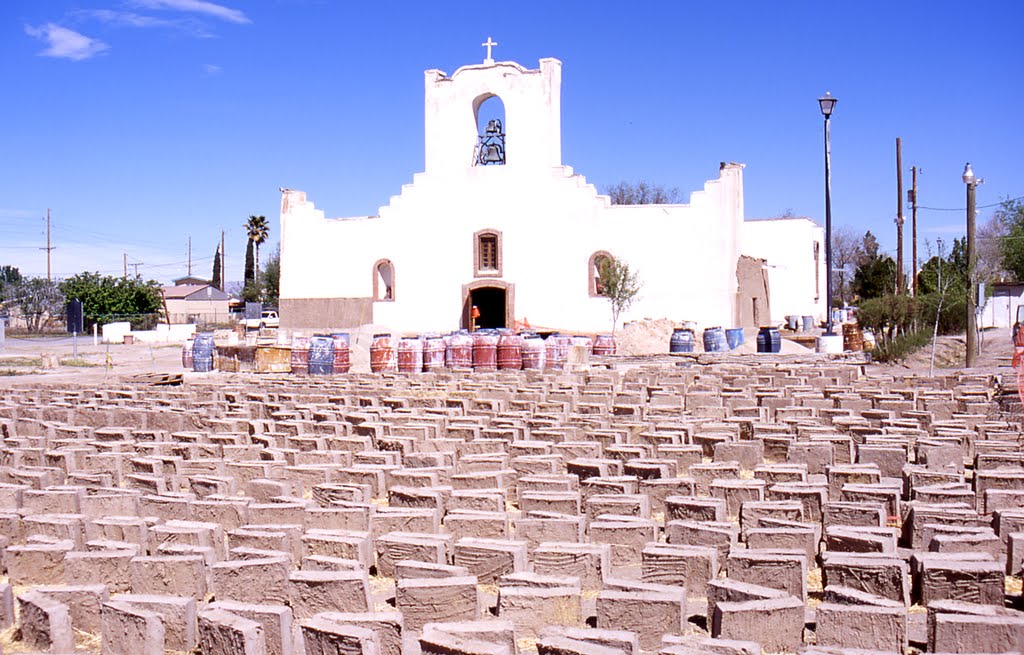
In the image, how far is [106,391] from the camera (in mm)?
14766

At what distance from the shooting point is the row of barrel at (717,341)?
2673cm

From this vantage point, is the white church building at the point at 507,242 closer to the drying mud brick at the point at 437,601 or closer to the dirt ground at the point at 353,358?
the dirt ground at the point at 353,358

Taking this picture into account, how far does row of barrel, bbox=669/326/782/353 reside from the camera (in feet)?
87.7

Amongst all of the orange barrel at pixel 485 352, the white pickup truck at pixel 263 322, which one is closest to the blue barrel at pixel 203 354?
the orange barrel at pixel 485 352

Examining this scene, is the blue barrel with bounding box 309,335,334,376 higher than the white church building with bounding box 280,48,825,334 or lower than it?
lower

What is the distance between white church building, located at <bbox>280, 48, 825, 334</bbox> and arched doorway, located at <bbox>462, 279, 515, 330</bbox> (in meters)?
0.05

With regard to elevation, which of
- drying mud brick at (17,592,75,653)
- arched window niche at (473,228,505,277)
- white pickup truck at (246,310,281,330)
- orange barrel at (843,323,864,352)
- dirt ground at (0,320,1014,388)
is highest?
arched window niche at (473,228,505,277)

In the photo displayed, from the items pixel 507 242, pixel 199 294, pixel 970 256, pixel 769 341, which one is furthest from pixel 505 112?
pixel 199 294

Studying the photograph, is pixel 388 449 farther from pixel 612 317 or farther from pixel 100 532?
pixel 612 317

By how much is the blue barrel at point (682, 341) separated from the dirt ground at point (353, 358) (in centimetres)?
134

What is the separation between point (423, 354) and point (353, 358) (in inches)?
80.5

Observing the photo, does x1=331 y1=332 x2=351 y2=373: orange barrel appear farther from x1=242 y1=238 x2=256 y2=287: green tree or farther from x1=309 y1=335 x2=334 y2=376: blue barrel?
x1=242 y1=238 x2=256 y2=287: green tree

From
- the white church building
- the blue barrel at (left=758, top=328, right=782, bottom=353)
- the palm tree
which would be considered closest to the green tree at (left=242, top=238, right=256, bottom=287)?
the palm tree

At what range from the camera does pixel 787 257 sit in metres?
37.8
